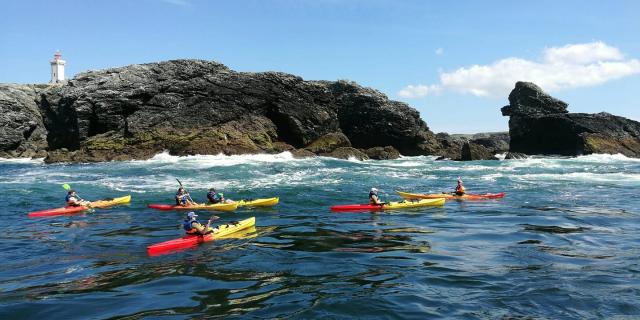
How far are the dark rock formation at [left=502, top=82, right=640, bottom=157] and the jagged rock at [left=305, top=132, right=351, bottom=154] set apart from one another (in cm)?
2996

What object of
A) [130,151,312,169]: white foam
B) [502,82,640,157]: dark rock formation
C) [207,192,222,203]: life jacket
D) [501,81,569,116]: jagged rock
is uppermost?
[501,81,569,116]: jagged rock

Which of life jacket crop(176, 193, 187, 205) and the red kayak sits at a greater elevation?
life jacket crop(176, 193, 187, 205)

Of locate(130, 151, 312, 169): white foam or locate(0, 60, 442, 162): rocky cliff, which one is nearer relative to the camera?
locate(130, 151, 312, 169): white foam

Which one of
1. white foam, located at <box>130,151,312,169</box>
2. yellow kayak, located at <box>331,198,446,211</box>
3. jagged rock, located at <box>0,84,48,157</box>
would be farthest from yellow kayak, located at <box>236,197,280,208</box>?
jagged rock, located at <box>0,84,48,157</box>

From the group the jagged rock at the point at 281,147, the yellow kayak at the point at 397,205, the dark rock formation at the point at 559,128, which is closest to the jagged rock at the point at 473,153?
the dark rock formation at the point at 559,128

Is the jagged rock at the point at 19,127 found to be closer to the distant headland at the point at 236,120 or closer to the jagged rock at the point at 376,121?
the distant headland at the point at 236,120

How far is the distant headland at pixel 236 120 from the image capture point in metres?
50.9

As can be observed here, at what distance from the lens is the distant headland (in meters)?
50.9

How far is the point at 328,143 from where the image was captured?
2221 inches

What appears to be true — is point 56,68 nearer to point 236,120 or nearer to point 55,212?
point 236,120

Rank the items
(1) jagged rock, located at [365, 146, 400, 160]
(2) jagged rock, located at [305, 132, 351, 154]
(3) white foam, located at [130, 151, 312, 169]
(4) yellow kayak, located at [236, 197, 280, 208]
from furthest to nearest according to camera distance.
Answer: (1) jagged rock, located at [365, 146, 400, 160] → (2) jagged rock, located at [305, 132, 351, 154] → (3) white foam, located at [130, 151, 312, 169] → (4) yellow kayak, located at [236, 197, 280, 208]

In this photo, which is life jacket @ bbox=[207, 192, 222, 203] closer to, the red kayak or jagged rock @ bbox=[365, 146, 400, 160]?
the red kayak

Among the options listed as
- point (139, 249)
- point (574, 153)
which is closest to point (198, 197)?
point (139, 249)

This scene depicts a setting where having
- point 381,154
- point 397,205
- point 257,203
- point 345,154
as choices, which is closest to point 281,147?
point 345,154
